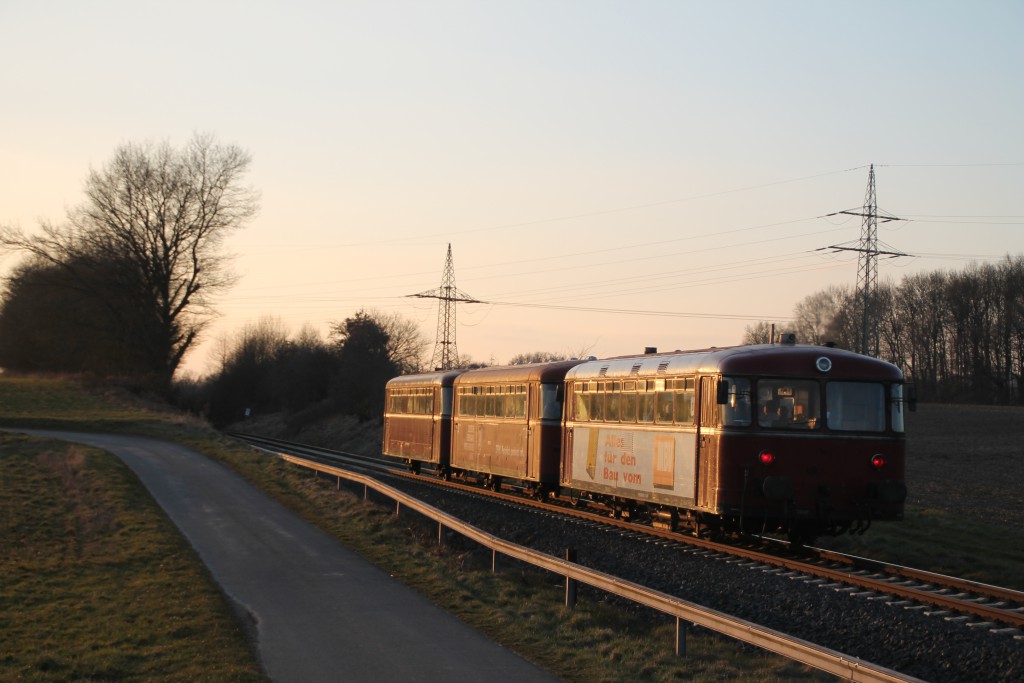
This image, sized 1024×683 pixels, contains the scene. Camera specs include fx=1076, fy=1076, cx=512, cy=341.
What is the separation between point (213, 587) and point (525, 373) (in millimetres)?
11432

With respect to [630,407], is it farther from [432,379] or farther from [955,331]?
[955,331]

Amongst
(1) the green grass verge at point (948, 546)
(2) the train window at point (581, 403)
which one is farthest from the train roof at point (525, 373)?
(1) the green grass verge at point (948, 546)

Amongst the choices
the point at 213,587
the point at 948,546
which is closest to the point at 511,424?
the point at 948,546

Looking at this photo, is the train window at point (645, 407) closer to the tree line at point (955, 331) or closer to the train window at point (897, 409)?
the train window at point (897, 409)

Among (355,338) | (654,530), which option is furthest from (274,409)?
(654,530)

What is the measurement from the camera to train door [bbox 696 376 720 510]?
50.0ft

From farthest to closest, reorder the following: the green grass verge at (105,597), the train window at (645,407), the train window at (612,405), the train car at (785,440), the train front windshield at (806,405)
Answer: the train window at (612,405)
the train window at (645,407)
the train front windshield at (806,405)
the train car at (785,440)
the green grass verge at (105,597)

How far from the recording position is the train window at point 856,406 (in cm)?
1546

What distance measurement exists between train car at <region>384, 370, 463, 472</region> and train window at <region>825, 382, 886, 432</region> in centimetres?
1460

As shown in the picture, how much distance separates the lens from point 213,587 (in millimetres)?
13016

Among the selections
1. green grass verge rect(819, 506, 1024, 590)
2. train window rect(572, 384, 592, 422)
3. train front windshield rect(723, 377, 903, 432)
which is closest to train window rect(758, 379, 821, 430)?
train front windshield rect(723, 377, 903, 432)

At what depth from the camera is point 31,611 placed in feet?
38.5

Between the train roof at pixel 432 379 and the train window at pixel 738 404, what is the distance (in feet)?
46.0

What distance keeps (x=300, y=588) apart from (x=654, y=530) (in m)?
6.52
